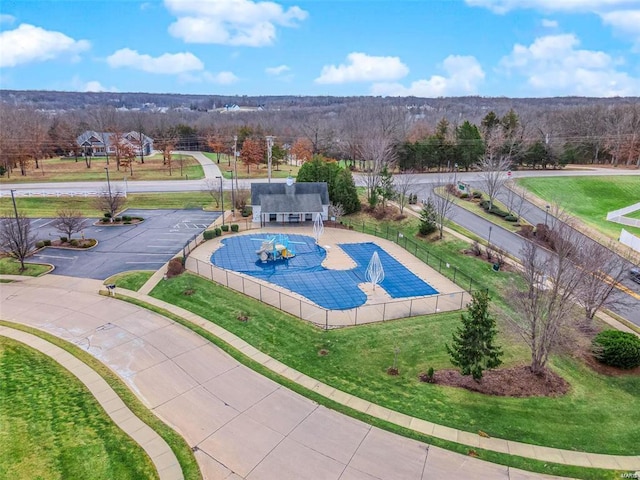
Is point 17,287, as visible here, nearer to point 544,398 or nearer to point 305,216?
point 305,216

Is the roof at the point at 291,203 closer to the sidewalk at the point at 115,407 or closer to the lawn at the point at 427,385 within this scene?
the lawn at the point at 427,385

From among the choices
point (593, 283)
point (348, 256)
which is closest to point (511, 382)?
point (593, 283)

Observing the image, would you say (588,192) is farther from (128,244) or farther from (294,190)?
(128,244)

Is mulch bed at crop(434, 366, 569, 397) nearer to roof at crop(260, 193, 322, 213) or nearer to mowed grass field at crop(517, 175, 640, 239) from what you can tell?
roof at crop(260, 193, 322, 213)

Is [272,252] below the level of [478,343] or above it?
below

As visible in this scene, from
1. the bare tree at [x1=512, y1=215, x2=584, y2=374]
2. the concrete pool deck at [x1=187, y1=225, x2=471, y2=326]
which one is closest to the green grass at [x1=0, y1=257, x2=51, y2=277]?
the concrete pool deck at [x1=187, y1=225, x2=471, y2=326]

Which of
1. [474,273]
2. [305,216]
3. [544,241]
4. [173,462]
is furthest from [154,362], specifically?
[544,241]
